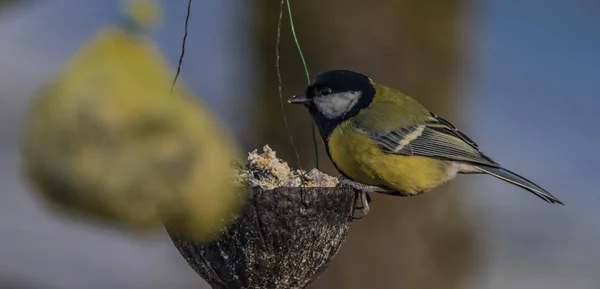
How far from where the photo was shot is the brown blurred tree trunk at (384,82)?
363cm

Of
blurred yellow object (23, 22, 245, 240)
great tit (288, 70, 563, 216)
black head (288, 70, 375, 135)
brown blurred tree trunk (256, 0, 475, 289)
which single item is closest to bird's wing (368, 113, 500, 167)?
great tit (288, 70, 563, 216)

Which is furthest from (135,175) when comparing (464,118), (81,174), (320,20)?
(464,118)

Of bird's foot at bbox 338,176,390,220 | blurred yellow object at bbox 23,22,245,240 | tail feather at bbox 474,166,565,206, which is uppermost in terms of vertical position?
blurred yellow object at bbox 23,22,245,240

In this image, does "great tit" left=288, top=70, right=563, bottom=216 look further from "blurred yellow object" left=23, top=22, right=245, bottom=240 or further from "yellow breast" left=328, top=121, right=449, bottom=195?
"blurred yellow object" left=23, top=22, right=245, bottom=240

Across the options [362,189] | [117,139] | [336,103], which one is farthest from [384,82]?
[117,139]

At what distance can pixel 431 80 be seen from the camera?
376 cm

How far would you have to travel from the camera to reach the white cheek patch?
2400 millimetres

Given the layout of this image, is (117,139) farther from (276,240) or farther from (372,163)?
(372,163)

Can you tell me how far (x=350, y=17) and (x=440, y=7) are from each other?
1.73 feet

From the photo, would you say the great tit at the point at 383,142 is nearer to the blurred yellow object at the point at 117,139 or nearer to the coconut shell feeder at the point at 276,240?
the coconut shell feeder at the point at 276,240

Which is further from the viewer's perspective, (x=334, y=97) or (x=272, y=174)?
(x=334, y=97)

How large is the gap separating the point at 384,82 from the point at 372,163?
1.38 meters

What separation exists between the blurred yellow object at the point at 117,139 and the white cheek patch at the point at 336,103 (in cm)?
123

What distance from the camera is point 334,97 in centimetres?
241
